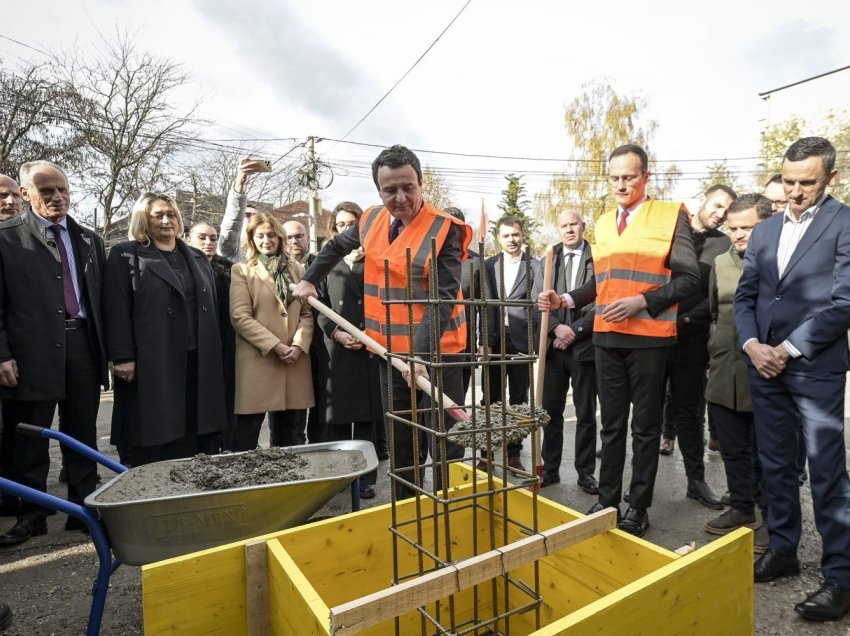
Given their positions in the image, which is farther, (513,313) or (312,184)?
(312,184)

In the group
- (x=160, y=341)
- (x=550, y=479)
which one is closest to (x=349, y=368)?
(x=160, y=341)

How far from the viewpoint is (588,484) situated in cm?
400

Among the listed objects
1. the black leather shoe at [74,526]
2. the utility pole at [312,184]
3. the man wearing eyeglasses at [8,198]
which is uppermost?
the utility pole at [312,184]

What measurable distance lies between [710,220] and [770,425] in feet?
6.93

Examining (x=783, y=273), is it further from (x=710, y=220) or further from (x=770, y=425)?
(x=710, y=220)

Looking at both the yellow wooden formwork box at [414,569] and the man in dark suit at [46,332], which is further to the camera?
the man in dark suit at [46,332]

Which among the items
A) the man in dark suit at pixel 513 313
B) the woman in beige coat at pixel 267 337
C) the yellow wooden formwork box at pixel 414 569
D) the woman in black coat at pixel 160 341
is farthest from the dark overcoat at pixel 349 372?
the yellow wooden formwork box at pixel 414 569

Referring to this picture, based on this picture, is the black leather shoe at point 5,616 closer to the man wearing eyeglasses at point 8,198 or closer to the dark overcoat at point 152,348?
the dark overcoat at point 152,348

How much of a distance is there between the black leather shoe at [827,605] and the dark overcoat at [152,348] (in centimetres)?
328

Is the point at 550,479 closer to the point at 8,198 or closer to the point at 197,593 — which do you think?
the point at 197,593

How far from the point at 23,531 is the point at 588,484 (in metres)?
3.73

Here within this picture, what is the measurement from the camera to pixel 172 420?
330 cm

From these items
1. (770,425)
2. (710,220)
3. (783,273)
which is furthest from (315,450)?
(710,220)

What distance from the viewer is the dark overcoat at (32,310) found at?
3133 millimetres
